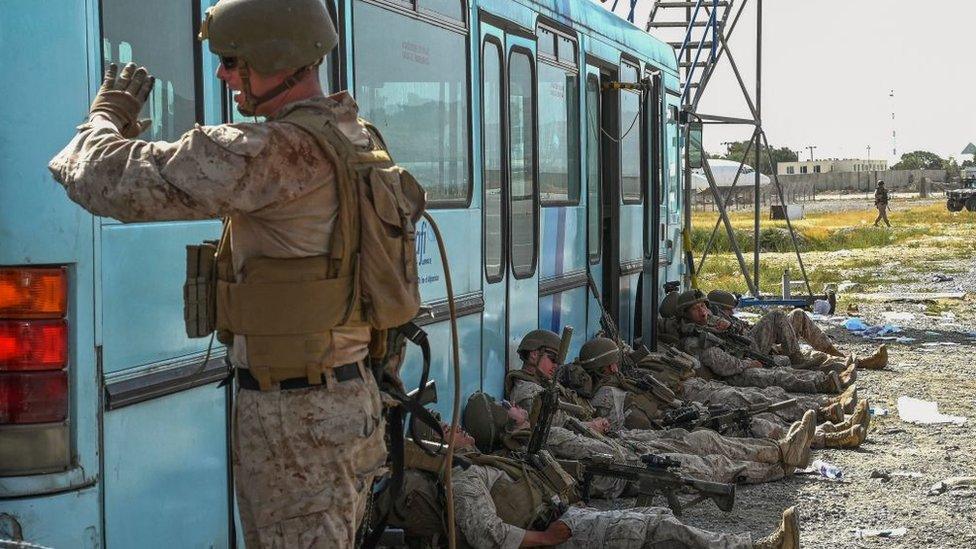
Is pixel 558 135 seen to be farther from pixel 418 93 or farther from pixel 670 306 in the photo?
pixel 670 306

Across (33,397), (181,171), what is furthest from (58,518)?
(181,171)

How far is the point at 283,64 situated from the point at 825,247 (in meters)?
30.8

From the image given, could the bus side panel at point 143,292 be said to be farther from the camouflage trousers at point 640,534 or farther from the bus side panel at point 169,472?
the camouflage trousers at point 640,534

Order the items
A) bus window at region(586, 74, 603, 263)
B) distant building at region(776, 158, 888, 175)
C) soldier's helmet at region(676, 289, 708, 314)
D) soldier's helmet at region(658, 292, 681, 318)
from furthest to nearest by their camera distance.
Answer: distant building at region(776, 158, 888, 175) → soldier's helmet at region(658, 292, 681, 318) → soldier's helmet at region(676, 289, 708, 314) → bus window at region(586, 74, 603, 263)

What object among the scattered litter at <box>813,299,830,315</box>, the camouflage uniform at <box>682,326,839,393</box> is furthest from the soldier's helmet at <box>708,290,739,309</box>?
the scattered litter at <box>813,299,830,315</box>

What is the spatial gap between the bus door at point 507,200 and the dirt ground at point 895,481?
1.34 meters

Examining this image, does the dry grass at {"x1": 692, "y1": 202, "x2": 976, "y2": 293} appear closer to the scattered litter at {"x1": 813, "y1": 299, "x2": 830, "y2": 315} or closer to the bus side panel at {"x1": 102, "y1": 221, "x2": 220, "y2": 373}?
the scattered litter at {"x1": 813, "y1": 299, "x2": 830, "y2": 315}

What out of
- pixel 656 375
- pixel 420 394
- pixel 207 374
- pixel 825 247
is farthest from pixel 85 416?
pixel 825 247

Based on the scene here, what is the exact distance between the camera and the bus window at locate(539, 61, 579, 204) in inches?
331

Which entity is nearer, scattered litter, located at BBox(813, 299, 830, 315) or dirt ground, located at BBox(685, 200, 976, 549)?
dirt ground, located at BBox(685, 200, 976, 549)

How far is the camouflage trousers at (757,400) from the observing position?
27.6 feet

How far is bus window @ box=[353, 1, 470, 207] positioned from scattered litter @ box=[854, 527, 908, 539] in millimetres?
2369

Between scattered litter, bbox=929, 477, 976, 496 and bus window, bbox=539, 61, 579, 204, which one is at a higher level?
bus window, bbox=539, 61, 579, 204

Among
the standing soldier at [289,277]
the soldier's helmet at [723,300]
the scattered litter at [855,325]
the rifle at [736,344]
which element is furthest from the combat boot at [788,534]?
the scattered litter at [855,325]
